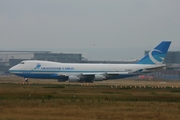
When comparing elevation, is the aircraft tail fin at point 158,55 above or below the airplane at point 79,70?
above

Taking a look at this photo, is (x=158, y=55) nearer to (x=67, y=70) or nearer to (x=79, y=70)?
(x=79, y=70)

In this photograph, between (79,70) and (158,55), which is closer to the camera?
(79,70)

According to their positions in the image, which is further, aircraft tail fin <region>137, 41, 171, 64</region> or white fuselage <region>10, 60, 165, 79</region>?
aircraft tail fin <region>137, 41, 171, 64</region>

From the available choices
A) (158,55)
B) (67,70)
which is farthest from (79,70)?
(158,55)

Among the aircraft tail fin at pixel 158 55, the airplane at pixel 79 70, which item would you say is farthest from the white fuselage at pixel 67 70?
the aircraft tail fin at pixel 158 55

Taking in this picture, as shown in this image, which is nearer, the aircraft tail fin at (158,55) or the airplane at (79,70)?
the airplane at (79,70)

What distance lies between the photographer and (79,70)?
91.9 m

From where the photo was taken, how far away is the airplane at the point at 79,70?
299 feet

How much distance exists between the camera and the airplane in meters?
91.2

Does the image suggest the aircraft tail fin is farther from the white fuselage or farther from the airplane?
the white fuselage

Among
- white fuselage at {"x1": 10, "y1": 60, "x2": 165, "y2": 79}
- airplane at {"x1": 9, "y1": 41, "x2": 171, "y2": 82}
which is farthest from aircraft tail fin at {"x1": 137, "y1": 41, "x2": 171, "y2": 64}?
white fuselage at {"x1": 10, "y1": 60, "x2": 165, "y2": 79}

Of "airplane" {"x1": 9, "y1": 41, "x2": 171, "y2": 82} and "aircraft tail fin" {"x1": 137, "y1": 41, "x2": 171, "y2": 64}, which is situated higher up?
"aircraft tail fin" {"x1": 137, "y1": 41, "x2": 171, "y2": 64}

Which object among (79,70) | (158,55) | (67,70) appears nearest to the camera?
(67,70)

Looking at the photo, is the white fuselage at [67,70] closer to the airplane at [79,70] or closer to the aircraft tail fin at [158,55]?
the airplane at [79,70]
